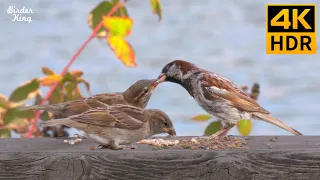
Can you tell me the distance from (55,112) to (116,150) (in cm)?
66

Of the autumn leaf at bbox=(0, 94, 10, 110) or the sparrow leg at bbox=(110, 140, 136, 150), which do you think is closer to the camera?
the sparrow leg at bbox=(110, 140, 136, 150)

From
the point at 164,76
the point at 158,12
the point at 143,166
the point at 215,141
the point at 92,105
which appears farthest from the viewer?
the point at 164,76

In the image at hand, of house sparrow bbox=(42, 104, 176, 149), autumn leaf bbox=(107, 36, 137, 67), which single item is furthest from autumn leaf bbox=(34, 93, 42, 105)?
house sparrow bbox=(42, 104, 176, 149)

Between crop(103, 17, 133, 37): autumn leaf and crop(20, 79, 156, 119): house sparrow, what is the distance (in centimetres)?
30

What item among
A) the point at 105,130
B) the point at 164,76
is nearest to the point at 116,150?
the point at 105,130

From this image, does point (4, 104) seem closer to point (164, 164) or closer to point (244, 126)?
point (244, 126)

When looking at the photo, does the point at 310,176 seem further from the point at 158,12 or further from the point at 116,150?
the point at 158,12

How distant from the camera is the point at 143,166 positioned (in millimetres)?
3982

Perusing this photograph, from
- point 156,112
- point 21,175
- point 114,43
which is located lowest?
point 21,175

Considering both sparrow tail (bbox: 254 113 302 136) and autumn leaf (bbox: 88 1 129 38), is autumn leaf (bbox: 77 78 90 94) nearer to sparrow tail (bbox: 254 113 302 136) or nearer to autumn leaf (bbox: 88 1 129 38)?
autumn leaf (bbox: 88 1 129 38)

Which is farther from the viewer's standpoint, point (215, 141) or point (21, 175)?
point (215, 141)

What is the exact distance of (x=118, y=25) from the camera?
5020 mm

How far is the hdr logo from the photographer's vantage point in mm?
6133

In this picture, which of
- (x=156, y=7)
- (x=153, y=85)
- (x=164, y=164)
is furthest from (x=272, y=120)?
(x=164, y=164)
